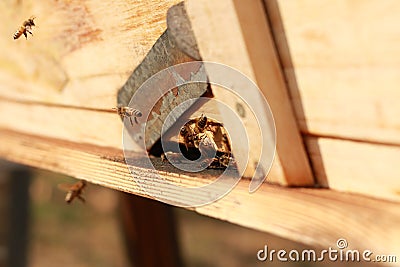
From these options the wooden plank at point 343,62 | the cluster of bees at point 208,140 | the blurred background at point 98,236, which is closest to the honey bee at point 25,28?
the cluster of bees at point 208,140

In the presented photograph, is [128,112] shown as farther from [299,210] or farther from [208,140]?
[299,210]

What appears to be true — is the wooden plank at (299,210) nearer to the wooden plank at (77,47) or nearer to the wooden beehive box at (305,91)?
the wooden beehive box at (305,91)

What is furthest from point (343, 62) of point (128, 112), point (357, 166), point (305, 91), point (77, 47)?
point (77, 47)

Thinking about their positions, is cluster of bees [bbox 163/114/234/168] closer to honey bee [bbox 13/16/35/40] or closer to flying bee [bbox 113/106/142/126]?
flying bee [bbox 113/106/142/126]

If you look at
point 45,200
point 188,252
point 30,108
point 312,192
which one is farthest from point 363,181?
point 45,200

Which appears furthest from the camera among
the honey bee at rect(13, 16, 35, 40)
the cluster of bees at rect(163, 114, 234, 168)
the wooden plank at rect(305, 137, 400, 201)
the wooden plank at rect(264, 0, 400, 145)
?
the honey bee at rect(13, 16, 35, 40)

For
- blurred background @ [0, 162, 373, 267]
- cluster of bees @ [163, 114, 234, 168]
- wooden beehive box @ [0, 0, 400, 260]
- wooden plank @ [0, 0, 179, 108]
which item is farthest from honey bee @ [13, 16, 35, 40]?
blurred background @ [0, 162, 373, 267]

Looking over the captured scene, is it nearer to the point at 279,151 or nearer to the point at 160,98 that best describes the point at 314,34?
the point at 279,151
